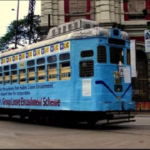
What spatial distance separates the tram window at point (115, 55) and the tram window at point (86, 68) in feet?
2.55

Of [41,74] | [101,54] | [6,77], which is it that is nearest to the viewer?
[101,54]

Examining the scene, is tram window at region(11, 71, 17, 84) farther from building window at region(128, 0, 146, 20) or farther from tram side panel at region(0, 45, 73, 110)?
building window at region(128, 0, 146, 20)

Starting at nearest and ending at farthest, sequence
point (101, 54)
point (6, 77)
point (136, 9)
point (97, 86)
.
A: point (97, 86) < point (101, 54) < point (6, 77) < point (136, 9)

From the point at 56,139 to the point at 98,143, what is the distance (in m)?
1.42

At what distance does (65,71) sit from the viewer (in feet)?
39.8

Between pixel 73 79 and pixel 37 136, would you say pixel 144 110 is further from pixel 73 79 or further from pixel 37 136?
pixel 37 136

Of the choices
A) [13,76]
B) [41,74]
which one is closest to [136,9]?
[13,76]

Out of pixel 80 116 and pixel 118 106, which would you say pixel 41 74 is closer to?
pixel 80 116

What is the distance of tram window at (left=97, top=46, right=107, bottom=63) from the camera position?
11.5 metres

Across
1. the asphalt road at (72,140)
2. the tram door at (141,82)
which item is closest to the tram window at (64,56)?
the asphalt road at (72,140)

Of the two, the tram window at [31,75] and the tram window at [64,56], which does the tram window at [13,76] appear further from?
the tram window at [64,56]

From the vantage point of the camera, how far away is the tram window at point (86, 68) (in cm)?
1152

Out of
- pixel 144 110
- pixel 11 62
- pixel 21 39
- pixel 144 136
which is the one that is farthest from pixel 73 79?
pixel 21 39

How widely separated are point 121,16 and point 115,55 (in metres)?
16.3
